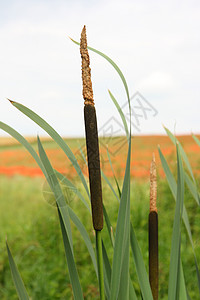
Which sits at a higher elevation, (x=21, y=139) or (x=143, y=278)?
(x=21, y=139)

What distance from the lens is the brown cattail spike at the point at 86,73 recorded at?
556mm

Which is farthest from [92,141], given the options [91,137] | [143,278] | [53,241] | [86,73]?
[53,241]

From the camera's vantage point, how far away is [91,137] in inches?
22.1

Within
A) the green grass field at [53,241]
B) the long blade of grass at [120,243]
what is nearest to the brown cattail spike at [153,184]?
the long blade of grass at [120,243]

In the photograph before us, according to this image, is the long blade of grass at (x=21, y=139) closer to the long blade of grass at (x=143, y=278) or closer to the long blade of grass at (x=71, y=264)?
the long blade of grass at (x=71, y=264)

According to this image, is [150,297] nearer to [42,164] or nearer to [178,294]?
[178,294]

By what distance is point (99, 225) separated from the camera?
0.57 m

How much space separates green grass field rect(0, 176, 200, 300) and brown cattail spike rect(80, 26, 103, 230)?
1.09m

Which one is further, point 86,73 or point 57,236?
point 57,236

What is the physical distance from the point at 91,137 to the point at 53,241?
217cm

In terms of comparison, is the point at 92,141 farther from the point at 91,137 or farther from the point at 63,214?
the point at 63,214

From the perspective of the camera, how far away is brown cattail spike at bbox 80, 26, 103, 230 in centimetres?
56

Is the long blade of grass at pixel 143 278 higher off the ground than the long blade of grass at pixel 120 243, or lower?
lower

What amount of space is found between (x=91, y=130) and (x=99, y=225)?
0.53 ft
